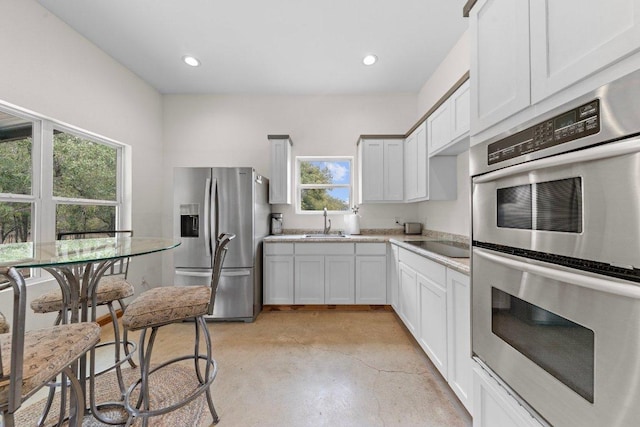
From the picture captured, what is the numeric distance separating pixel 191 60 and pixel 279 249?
2.44 metres

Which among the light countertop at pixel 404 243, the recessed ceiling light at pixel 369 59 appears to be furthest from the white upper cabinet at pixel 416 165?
the recessed ceiling light at pixel 369 59

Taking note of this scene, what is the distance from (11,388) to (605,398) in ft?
5.04

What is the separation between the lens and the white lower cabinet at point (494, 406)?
844 mm

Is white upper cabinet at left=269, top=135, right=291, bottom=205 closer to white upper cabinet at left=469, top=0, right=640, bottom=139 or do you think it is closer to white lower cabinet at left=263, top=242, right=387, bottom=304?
white lower cabinet at left=263, top=242, right=387, bottom=304

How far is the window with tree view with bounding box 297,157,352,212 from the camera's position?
3.82 meters

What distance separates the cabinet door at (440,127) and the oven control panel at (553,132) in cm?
136

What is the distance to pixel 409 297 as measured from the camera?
238cm

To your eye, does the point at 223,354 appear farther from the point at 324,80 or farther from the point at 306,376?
the point at 324,80

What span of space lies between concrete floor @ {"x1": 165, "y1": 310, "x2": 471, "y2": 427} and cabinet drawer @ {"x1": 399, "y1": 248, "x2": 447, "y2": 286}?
0.74 m

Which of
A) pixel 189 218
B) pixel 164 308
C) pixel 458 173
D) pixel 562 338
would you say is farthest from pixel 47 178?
pixel 458 173

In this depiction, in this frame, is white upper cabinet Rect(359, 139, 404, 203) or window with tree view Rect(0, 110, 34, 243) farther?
white upper cabinet Rect(359, 139, 404, 203)

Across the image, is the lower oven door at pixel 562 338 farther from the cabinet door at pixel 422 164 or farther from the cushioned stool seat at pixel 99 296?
the cushioned stool seat at pixel 99 296

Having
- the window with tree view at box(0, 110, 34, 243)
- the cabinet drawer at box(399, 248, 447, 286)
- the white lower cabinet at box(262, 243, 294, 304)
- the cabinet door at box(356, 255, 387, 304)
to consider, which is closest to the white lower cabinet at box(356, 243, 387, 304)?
the cabinet door at box(356, 255, 387, 304)

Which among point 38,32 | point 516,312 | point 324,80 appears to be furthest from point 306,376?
point 38,32
